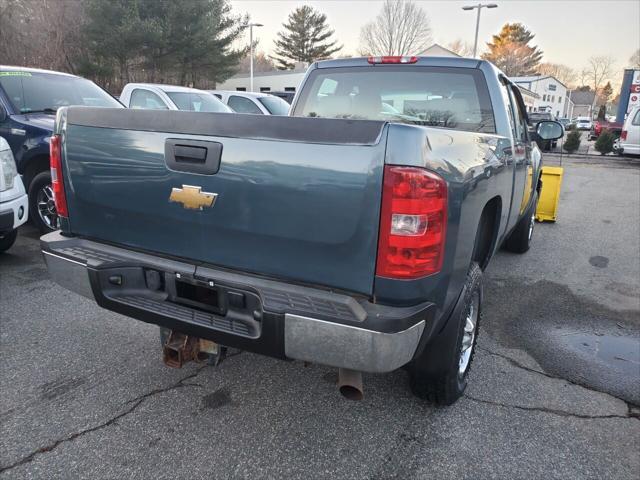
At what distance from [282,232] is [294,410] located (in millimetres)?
1183

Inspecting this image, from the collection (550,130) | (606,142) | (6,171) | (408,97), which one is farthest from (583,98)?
(6,171)

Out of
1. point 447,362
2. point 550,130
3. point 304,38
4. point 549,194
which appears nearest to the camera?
point 447,362

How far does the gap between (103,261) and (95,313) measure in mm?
1640

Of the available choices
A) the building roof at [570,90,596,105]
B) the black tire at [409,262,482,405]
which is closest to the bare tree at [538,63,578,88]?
the building roof at [570,90,596,105]

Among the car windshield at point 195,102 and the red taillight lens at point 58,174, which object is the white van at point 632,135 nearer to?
the car windshield at point 195,102

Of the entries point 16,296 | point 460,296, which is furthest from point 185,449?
point 16,296

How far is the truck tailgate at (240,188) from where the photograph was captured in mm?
1863

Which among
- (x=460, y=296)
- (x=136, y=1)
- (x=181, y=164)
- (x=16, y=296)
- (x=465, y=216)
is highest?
(x=136, y=1)

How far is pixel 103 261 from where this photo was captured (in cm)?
238

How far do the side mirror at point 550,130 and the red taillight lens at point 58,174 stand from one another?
14.5 ft

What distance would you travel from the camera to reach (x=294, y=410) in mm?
2660

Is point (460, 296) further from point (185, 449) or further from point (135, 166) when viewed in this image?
point (135, 166)

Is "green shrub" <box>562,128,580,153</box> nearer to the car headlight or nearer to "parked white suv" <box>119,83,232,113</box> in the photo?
"parked white suv" <box>119,83,232,113</box>

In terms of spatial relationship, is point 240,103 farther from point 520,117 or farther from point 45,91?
point 520,117
